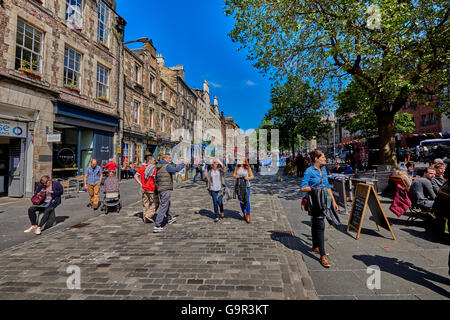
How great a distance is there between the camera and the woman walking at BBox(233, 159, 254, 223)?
594 cm

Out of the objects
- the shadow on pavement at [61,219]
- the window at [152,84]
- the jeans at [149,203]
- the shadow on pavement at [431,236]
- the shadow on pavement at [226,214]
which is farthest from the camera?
the window at [152,84]

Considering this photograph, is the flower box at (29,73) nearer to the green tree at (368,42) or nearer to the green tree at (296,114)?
the green tree at (368,42)

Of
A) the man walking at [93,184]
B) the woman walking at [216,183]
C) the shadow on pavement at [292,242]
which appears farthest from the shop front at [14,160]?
the shadow on pavement at [292,242]

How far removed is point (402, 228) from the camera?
526 centimetres

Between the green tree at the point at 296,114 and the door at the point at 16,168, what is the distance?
513 inches

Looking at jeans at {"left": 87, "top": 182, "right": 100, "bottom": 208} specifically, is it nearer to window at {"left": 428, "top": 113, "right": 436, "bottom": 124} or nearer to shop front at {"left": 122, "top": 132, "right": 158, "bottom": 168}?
shop front at {"left": 122, "top": 132, "right": 158, "bottom": 168}

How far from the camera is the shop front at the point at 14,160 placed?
9.76 metres

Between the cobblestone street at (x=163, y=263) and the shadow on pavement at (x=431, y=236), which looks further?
the shadow on pavement at (x=431, y=236)

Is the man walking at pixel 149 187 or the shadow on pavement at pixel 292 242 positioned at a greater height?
the man walking at pixel 149 187

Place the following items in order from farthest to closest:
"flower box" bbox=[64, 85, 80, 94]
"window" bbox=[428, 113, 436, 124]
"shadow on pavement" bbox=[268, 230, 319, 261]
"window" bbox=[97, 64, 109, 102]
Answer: "window" bbox=[428, 113, 436, 124] → "window" bbox=[97, 64, 109, 102] → "flower box" bbox=[64, 85, 80, 94] → "shadow on pavement" bbox=[268, 230, 319, 261]

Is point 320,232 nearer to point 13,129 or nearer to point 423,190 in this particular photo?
point 423,190

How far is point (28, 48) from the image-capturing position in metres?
9.77

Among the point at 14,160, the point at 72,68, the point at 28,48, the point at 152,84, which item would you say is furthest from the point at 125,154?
the point at 28,48

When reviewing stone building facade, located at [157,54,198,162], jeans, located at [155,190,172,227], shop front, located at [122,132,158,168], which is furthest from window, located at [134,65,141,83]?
jeans, located at [155,190,172,227]
